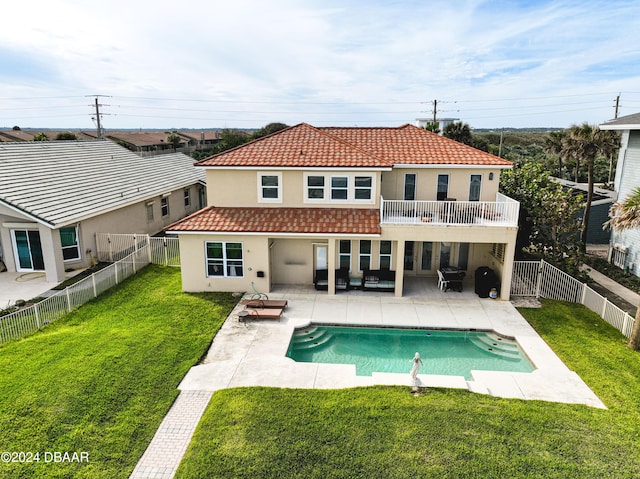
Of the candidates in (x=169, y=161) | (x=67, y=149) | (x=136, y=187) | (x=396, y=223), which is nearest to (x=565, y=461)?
(x=396, y=223)

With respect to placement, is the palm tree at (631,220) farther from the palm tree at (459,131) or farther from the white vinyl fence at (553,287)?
the palm tree at (459,131)

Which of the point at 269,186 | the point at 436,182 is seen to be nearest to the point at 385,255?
the point at 436,182

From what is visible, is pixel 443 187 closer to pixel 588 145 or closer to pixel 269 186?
pixel 269 186

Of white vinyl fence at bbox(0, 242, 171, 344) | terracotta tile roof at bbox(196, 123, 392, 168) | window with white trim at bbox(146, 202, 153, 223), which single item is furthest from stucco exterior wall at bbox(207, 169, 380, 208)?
window with white trim at bbox(146, 202, 153, 223)

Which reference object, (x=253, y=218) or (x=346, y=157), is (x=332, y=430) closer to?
(x=253, y=218)

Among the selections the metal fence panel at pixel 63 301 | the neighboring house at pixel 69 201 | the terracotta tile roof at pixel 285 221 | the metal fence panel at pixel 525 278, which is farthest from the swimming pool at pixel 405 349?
the neighboring house at pixel 69 201

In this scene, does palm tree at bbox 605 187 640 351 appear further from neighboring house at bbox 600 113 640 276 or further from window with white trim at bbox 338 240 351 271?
window with white trim at bbox 338 240 351 271

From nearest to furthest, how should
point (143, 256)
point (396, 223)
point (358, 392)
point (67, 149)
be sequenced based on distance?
point (358, 392) < point (396, 223) < point (143, 256) < point (67, 149)
